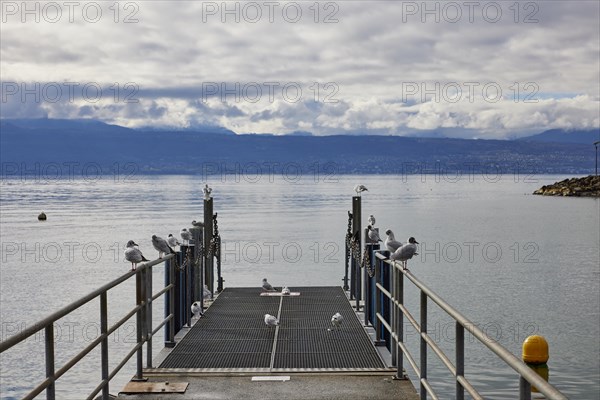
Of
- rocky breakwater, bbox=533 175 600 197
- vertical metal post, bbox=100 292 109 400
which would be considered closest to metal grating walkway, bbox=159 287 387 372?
vertical metal post, bbox=100 292 109 400

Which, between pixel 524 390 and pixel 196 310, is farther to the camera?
pixel 196 310

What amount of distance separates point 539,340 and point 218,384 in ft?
14.2

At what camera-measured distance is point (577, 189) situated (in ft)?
445

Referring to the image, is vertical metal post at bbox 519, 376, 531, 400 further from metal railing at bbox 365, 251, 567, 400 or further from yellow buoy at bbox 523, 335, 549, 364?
yellow buoy at bbox 523, 335, 549, 364

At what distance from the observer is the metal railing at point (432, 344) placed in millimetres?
4207

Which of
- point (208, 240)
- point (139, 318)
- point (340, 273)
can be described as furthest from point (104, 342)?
point (340, 273)

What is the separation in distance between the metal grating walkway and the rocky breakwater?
125m

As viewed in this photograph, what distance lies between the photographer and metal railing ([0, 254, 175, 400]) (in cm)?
563

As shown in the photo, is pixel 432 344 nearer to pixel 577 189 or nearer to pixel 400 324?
pixel 400 324

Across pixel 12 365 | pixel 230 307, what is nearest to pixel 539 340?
pixel 230 307

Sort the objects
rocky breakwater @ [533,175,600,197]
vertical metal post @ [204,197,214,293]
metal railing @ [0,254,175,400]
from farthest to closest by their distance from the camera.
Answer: rocky breakwater @ [533,175,600,197], vertical metal post @ [204,197,214,293], metal railing @ [0,254,175,400]

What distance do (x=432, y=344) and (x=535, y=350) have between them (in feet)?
14.1

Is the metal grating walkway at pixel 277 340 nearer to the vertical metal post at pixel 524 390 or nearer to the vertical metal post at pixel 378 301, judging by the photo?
the vertical metal post at pixel 378 301

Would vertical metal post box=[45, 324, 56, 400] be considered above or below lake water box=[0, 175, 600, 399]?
above
